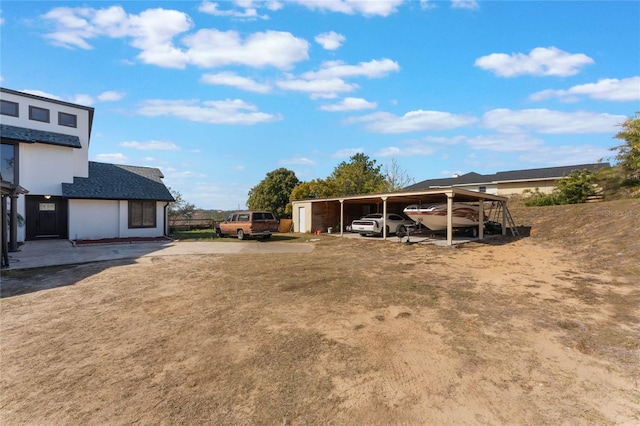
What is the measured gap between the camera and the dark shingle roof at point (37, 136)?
50.6ft

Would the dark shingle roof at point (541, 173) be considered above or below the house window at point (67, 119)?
below

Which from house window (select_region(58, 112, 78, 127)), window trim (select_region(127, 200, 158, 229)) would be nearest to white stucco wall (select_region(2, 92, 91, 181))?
house window (select_region(58, 112, 78, 127))

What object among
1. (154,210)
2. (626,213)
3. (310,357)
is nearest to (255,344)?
(310,357)

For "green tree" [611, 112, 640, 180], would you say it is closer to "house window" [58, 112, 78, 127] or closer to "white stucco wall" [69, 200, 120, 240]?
"white stucco wall" [69, 200, 120, 240]

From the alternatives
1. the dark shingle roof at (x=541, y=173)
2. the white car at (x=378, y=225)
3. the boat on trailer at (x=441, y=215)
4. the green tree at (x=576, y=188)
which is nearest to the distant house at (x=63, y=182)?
the white car at (x=378, y=225)

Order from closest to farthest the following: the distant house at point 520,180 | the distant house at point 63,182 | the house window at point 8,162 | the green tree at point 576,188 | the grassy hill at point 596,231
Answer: the grassy hill at point 596,231
the house window at point 8,162
the distant house at point 63,182
the green tree at point 576,188
the distant house at point 520,180

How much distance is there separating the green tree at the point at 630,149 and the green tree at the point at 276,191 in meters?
29.2

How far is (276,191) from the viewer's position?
37625 mm

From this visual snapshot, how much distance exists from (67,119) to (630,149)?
34658 millimetres

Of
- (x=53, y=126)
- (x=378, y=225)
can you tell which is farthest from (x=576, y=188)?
(x=53, y=126)

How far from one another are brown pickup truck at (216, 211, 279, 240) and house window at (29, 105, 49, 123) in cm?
1197

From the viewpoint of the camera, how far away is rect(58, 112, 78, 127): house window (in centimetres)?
1811

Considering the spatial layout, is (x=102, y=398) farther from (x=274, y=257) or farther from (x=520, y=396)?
(x=274, y=257)

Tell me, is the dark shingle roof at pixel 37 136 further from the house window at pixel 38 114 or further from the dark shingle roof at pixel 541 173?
the dark shingle roof at pixel 541 173
